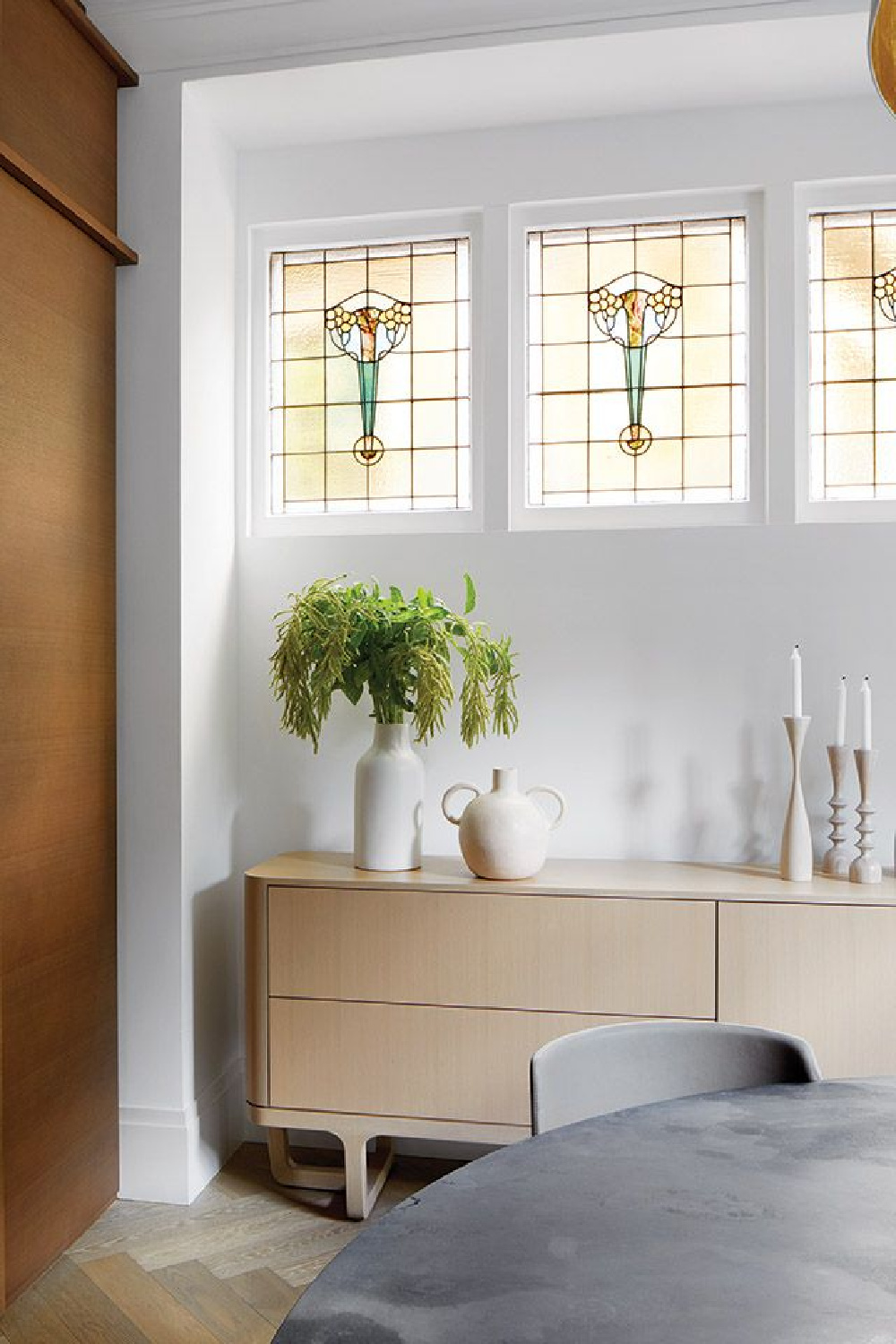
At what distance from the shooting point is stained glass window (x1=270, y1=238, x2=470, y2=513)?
3256mm

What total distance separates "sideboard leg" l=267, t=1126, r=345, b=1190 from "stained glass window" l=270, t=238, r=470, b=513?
169 centimetres

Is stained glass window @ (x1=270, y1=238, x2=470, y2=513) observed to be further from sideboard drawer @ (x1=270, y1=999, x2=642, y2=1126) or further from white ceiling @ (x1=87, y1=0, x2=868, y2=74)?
sideboard drawer @ (x1=270, y1=999, x2=642, y2=1126)

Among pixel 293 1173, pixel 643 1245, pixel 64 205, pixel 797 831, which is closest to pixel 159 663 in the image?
pixel 64 205

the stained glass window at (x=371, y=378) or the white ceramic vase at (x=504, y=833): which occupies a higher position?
the stained glass window at (x=371, y=378)

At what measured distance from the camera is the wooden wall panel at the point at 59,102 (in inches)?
93.8

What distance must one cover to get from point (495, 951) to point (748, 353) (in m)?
1.70

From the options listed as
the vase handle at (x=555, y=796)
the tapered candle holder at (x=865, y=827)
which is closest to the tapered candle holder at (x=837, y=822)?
the tapered candle holder at (x=865, y=827)

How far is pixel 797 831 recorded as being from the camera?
8.91 feet

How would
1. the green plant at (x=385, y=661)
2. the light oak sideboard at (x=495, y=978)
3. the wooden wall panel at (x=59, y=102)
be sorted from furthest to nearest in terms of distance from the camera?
the green plant at (x=385, y=661) → the light oak sideboard at (x=495, y=978) → the wooden wall panel at (x=59, y=102)

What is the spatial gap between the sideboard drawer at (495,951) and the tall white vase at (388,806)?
13 cm

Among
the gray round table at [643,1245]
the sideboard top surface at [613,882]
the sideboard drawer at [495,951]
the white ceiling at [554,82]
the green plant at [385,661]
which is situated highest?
the white ceiling at [554,82]

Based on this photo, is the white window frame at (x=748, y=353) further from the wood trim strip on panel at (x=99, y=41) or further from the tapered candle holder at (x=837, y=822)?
the wood trim strip on panel at (x=99, y=41)

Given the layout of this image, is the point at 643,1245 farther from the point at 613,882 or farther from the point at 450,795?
the point at 450,795

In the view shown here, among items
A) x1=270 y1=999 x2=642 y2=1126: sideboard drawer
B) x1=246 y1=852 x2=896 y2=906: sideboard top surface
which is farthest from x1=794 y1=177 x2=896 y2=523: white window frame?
x1=270 y1=999 x2=642 y2=1126: sideboard drawer
